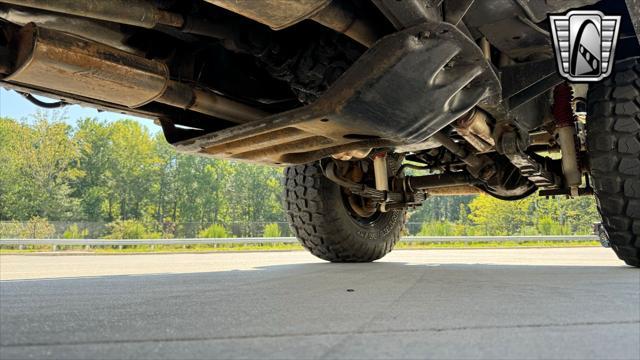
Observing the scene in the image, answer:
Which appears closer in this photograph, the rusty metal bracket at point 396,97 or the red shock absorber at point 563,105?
the rusty metal bracket at point 396,97

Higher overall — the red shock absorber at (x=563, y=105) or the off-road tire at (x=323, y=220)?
the red shock absorber at (x=563, y=105)

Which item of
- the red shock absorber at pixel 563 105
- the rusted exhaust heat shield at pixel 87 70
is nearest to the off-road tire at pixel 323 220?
the red shock absorber at pixel 563 105

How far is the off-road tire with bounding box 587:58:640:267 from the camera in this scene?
2348mm

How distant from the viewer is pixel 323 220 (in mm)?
3570

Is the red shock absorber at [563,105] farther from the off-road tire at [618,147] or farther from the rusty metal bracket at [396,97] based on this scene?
the rusty metal bracket at [396,97]

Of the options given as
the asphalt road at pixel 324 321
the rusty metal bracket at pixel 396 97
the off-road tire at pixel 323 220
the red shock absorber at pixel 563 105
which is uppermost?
the red shock absorber at pixel 563 105

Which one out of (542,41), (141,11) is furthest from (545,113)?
(141,11)

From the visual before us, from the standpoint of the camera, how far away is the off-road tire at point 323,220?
359cm

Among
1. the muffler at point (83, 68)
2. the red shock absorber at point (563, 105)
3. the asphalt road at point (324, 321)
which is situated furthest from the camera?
the red shock absorber at point (563, 105)

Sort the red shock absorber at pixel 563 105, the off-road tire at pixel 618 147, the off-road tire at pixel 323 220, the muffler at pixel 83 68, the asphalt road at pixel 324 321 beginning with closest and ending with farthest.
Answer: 1. the asphalt road at pixel 324 321
2. the muffler at pixel 83 68
3. the off-road tire at pixel 618 147
4. the red shock absorber at pixel 563 105
5. the off-road tire at pixel 323 220

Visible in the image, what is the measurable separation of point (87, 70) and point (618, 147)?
8.32 ft

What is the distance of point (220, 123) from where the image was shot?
97.1 inches

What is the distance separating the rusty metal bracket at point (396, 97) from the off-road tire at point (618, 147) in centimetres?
83

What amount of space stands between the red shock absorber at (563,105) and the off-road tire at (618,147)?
0.20 metres
